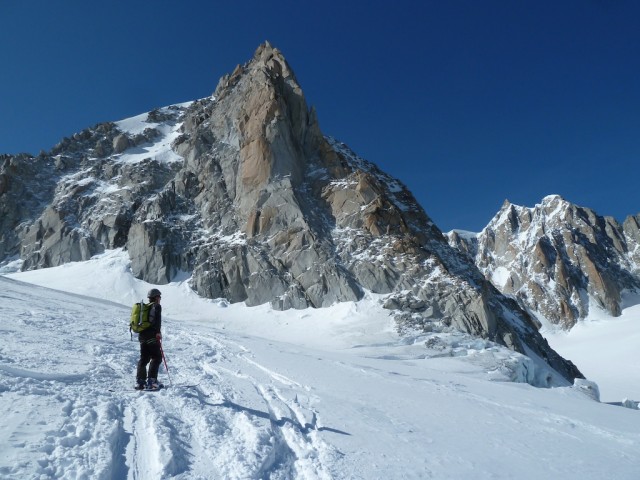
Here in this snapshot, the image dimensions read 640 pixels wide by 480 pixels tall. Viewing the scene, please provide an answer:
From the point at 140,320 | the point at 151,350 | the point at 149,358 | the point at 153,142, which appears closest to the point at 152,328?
the point at 140,320

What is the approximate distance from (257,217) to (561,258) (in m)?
131

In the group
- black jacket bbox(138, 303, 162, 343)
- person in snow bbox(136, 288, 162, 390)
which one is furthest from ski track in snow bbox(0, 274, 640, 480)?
black jacket bbox(138, 303, 162, 343)

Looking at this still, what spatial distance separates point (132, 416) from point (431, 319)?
96.2ft

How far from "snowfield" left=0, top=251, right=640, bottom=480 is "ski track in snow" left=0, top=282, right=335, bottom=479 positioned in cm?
2

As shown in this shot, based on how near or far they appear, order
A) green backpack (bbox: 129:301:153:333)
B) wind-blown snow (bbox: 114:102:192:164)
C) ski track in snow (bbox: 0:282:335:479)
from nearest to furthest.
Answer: ski track in snow (bbox: 0:282:335:479)
green backpack (bbox: 129:301:153:333)
wind-blown snow (bbox: 114:102:192:164)

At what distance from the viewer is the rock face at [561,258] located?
133 metres

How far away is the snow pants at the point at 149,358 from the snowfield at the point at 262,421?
361 mm

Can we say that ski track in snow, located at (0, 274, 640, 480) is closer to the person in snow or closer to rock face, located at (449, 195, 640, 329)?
the person in snow

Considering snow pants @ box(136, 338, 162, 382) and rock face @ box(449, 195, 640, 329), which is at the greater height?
rock face @ box(449, 195, 640, 329)

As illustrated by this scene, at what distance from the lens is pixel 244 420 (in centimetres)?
635

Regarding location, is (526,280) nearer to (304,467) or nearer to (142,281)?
(142,281)

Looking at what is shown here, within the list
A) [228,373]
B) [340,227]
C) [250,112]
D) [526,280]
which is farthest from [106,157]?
[526,280]

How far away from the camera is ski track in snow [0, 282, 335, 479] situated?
15.1ft

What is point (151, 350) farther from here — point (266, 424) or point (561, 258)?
point (561, 258)
